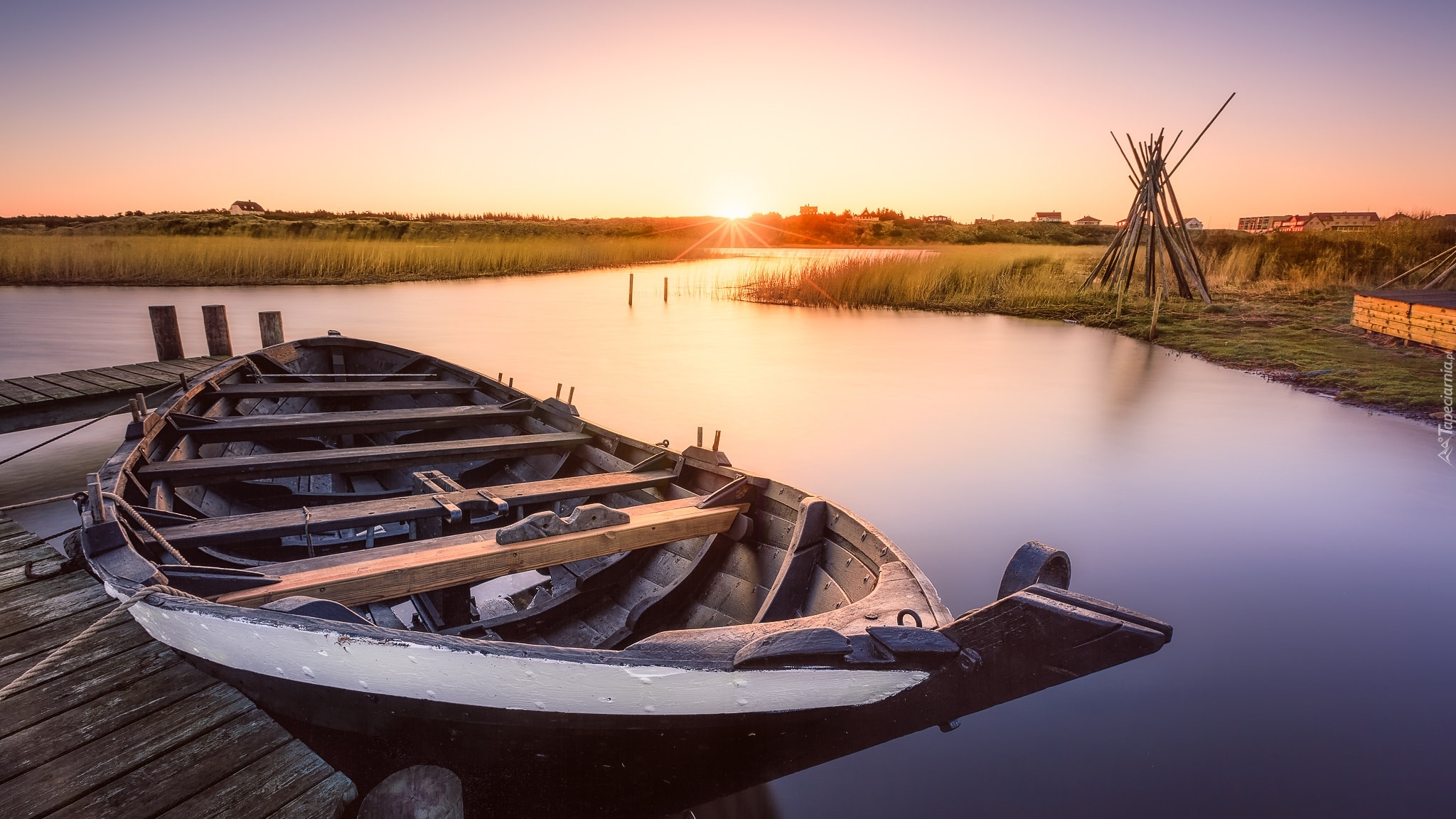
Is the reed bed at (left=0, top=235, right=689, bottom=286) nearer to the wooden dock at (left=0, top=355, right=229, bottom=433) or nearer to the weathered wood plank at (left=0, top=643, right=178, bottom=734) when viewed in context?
the wooden dock at (left=0, top=355, right=229, bottom=433)

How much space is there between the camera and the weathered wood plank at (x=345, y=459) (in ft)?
13.2

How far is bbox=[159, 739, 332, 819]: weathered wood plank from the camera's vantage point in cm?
196

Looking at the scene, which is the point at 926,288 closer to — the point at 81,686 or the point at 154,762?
the point at 81,686

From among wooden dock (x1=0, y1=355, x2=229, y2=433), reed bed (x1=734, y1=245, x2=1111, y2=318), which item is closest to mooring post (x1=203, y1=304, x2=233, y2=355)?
wooden dock (x1=0, y1=355, x2=229, y2=433)

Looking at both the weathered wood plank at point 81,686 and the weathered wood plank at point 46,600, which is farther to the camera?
the weathered wood plank at point 46,600

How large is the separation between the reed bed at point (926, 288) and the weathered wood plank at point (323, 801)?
699 inches

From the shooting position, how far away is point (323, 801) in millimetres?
2029

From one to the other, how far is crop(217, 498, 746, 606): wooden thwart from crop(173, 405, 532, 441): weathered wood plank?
2551 mm

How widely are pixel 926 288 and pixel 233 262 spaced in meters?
19.6

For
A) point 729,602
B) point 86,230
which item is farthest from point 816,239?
point 729,602

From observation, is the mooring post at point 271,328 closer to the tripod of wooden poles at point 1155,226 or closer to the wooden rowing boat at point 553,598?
the wooden rowing boat at point 553,598

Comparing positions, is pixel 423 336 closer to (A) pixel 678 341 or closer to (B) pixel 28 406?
(A) pixel 678 341

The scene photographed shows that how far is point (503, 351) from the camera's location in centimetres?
1595

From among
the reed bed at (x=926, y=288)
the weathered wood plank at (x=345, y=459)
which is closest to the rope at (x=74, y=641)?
the weathered wood plank at (x=345, y=459)
